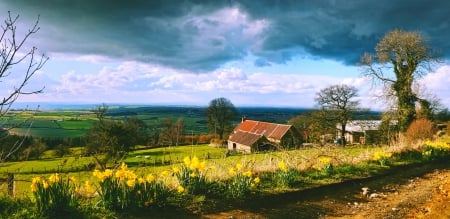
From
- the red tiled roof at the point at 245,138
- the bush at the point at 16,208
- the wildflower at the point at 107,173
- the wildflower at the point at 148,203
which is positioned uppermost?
the wildflower at the point at 107,173

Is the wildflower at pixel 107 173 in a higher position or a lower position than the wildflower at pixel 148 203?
higher

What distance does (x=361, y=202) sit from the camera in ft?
30.2

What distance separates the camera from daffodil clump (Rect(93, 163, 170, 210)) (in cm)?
685

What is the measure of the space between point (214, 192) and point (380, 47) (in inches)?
1240

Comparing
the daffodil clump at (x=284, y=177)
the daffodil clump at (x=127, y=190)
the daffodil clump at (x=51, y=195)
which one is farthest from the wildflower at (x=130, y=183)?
the daffodil clump at (x=284, y=177)

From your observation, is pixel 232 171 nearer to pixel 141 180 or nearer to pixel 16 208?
pixel 141 180

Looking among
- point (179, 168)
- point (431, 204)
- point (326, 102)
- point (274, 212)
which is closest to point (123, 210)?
point (179, 168)

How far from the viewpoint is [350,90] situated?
189 ft

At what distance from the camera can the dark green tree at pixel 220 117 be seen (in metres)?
81.3

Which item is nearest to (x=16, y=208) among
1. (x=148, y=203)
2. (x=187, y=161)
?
(x=148, y=203)

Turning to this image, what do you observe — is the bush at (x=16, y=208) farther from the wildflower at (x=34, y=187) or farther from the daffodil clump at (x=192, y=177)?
the daffodil clump at (x=192, y=177)

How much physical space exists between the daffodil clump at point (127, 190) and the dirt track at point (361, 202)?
3.40 feet

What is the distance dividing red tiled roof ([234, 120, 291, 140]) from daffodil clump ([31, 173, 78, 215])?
53244 mm

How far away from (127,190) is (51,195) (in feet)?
4.28
